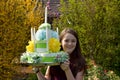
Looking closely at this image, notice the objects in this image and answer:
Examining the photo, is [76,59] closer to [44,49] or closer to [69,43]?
[69,43]

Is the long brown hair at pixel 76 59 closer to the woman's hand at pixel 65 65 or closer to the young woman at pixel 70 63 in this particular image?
the young woman at pixel 70 63

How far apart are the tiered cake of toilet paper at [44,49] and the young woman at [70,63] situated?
2.8 inches

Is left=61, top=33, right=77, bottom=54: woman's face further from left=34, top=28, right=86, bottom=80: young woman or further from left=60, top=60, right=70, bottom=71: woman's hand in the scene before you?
left=60, top=60, right=70, bottom=71: woman's hand

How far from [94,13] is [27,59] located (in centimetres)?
684

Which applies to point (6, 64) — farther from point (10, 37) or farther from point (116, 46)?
point (116, 46)

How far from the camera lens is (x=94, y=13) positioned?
34.7 ft

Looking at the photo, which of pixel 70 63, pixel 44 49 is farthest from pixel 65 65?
pixel 44 49

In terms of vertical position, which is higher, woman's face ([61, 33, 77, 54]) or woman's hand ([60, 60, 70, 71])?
woman's face ([61, 33, 77, 54])

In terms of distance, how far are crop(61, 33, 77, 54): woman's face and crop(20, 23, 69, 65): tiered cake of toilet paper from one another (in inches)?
2.3

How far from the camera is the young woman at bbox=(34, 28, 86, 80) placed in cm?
384

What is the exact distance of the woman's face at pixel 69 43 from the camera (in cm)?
383

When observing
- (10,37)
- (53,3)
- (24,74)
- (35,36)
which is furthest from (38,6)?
(35,36)

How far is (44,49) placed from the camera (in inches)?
154

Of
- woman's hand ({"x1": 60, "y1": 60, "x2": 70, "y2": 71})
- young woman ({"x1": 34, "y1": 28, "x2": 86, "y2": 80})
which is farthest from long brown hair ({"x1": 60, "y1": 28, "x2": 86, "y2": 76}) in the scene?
woman's hand ({"x1": 60, "y1": 60, "x2": 70, "y2": 71})
